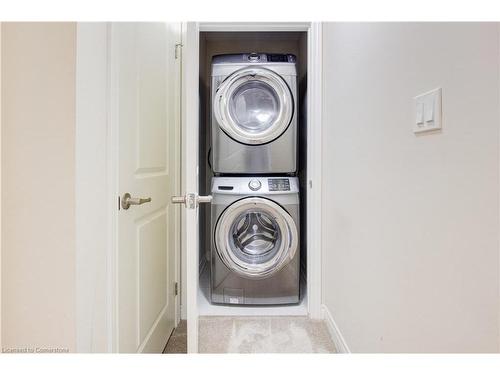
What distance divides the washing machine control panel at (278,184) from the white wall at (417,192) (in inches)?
22.1

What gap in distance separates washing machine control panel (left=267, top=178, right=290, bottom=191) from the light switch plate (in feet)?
3.94

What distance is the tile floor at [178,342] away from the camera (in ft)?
5.43

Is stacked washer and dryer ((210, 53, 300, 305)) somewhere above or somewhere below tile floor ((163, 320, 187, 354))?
above

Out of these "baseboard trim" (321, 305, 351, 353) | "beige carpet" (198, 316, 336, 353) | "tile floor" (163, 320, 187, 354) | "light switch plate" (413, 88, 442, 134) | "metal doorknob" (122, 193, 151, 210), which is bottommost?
"tile floor" (163, 320, 187, 354)

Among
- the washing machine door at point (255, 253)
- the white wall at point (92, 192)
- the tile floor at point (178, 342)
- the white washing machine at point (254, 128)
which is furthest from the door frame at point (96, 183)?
the white washing machine at point (254, 128)

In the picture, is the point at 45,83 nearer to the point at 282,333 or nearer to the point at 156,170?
the point at 156,170

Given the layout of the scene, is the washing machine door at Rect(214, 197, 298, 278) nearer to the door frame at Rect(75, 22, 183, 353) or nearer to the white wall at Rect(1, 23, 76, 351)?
the door frame at Rect(75, 22, 183, 353)

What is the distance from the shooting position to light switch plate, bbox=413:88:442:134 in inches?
31.2

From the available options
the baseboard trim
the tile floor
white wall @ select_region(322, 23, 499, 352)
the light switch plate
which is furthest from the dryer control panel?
the light switch plate

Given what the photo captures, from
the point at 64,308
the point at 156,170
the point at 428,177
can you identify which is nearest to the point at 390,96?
the point at 428,177

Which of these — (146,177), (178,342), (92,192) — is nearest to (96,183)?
(92,192)

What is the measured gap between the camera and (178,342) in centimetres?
174

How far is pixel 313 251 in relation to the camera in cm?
194

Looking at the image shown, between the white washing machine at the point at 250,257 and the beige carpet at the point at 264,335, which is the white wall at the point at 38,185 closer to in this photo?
the beige carpet at the point at 264,335
